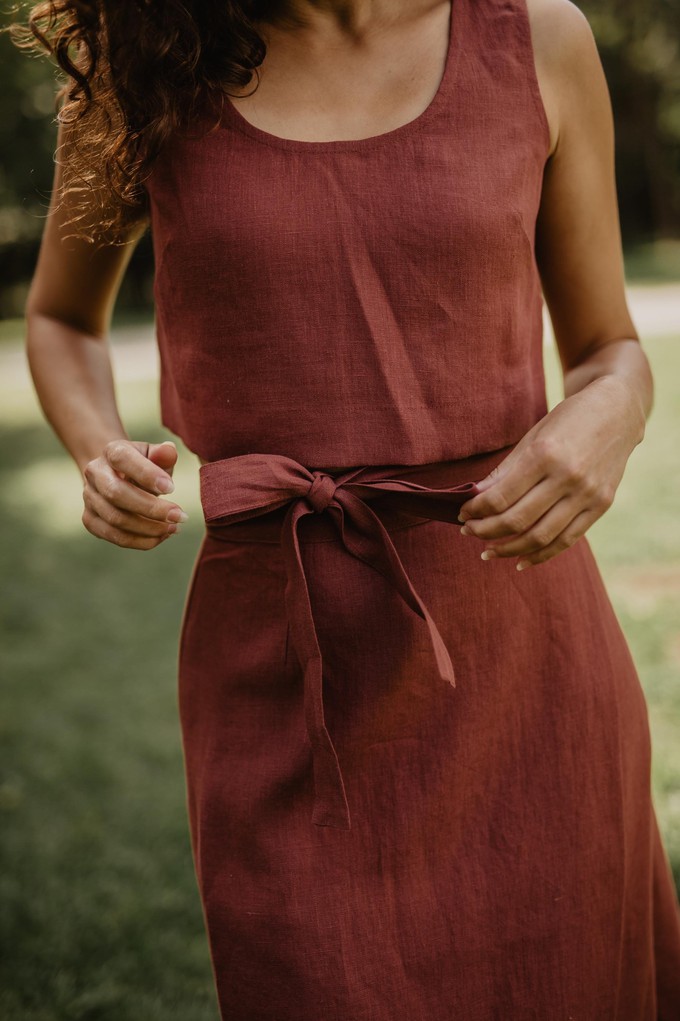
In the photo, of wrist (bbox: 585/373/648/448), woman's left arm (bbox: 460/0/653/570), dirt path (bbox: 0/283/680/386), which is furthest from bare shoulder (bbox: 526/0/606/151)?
dirt path (bbox: 0/283/680/386)

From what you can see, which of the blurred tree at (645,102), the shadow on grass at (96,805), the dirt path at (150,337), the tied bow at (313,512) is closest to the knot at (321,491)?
the tied bow at (313,512)

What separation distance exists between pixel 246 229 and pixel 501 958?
1.15 meters

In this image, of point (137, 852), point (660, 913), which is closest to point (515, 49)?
point (660, 913)

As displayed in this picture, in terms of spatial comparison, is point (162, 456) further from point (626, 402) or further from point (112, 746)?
point (112, 746)

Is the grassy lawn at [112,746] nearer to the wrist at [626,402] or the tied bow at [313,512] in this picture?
the tied bow at [313,512]

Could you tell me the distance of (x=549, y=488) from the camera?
131cm

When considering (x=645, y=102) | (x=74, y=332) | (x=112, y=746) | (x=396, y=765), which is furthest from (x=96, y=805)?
(x=645, y=102)

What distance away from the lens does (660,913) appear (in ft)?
6.01

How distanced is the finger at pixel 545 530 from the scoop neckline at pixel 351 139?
579 mm

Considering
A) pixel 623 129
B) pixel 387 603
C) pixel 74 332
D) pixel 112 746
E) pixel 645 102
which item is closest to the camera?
pixel 387 603

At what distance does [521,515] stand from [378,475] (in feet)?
0.89

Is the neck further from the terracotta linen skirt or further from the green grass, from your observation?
the green grass

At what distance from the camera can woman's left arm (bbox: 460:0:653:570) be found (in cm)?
131

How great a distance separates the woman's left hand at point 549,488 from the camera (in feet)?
4.27
